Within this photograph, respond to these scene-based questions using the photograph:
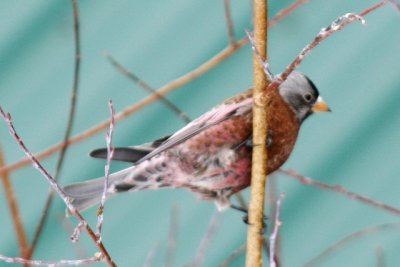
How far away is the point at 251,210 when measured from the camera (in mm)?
653

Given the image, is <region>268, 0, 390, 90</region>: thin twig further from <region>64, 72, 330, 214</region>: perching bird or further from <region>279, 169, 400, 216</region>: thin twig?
<region>64, 72, 330, 214</region>: perching bird

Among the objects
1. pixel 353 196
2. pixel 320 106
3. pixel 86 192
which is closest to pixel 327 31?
pixel 353 196

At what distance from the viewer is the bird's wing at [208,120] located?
92cm

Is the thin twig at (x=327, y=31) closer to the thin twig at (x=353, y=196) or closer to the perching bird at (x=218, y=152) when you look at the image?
the thin twig at (x=353, y=196)

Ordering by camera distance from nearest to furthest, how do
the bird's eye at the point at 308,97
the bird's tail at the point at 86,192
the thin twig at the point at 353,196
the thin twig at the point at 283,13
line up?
the thin twig at the point at 353,196 → the bird's tail at the point at 86,192 → the thin twig at the point at 283,13 → the bird's eye at the point at 308,97

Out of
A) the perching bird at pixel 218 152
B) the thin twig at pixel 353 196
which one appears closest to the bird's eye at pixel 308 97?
the perching bird at pixel 218 152

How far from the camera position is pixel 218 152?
1.03 metres

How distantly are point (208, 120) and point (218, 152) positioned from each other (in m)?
0.08

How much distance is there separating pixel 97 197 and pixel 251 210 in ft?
1.04

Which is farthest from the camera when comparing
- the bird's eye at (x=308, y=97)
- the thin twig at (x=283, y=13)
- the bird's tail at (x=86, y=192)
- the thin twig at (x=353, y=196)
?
the bird's eye at (x=308, y=97)

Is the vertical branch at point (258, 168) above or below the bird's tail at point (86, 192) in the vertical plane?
above

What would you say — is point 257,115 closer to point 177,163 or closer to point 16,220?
point 16,220

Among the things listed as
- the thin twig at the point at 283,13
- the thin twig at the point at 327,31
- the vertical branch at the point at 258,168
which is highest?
the thin twig at the point at 327,31

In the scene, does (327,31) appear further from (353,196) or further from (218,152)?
(218,152)
